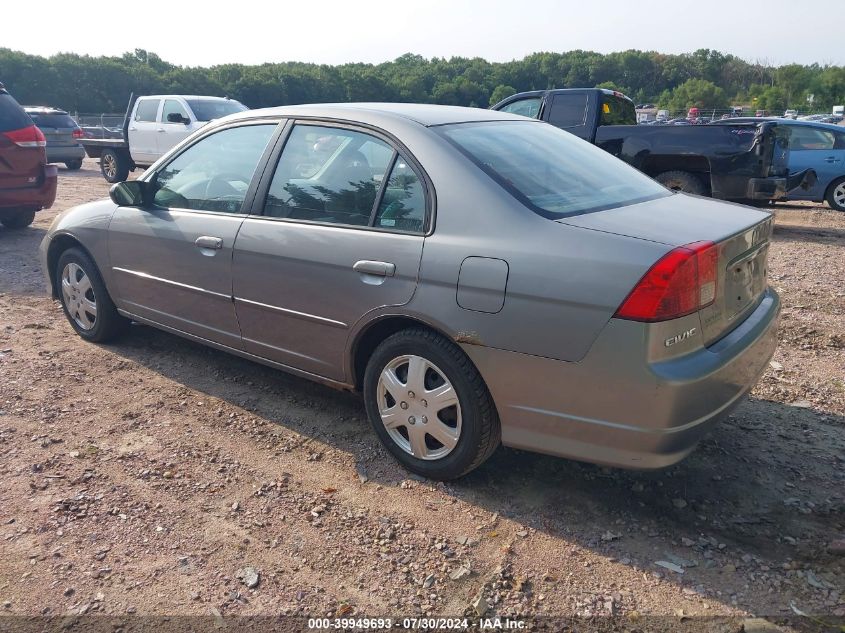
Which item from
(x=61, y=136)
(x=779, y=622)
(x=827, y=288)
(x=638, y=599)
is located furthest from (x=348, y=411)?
(x=61, y=136)

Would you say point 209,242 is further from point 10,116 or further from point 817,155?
point 817,155

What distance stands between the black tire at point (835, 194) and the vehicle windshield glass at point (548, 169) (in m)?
9.57

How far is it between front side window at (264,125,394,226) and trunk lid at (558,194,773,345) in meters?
1.02

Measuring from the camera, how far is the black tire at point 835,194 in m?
11.5

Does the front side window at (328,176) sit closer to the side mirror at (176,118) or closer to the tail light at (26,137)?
the tail light at (26,137)

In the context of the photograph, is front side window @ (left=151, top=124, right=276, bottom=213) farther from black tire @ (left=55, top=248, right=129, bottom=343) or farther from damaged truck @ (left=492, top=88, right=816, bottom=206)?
damaged truck @ (left=492, top=88, right=816, bottom=206)

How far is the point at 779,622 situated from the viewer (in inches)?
93.3

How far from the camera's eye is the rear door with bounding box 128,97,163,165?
50.7 feet

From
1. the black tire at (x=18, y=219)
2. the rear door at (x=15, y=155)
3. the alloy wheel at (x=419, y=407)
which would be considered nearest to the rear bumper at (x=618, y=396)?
the alloy wheel at (x=419, y=407)

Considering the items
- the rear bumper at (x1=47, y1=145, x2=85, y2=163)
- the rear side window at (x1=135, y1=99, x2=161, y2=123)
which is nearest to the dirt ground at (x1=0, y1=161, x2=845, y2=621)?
the rear side window at (x1=135, y1=99, x2=161, y2=123)

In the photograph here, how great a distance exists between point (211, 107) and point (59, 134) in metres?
5.63

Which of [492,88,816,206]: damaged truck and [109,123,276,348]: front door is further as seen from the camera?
[492,88,816,206]: damaged truck

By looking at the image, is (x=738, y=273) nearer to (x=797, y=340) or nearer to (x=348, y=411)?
(x=348, y=411)

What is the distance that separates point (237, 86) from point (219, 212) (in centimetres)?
7109
